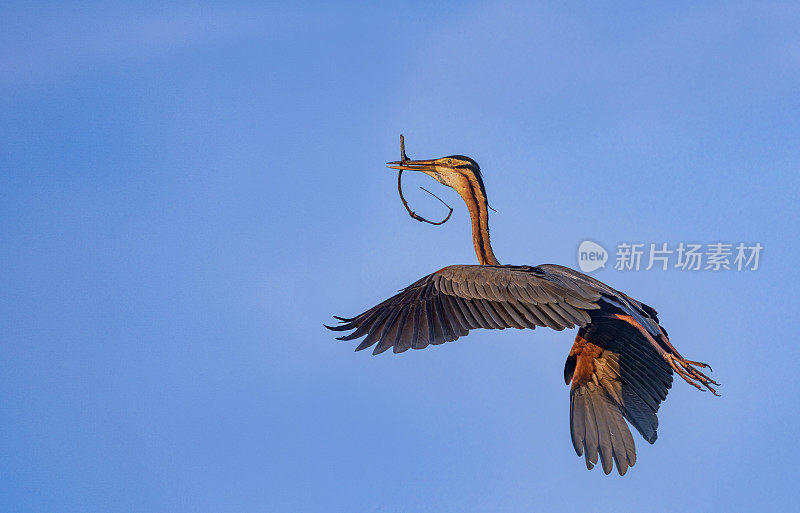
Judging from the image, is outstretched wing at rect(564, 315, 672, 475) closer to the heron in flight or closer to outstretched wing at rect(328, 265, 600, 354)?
the heron in flight

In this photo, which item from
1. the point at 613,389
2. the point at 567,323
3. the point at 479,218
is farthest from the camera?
the point at 479,218

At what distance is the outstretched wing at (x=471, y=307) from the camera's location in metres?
9.56

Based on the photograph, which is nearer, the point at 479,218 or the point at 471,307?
the point at 471,307

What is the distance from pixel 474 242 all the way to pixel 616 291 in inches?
69.7

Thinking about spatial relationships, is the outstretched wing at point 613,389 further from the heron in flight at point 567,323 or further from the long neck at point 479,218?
the long neck at point 479,218

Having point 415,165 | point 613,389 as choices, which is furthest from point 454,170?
point 613,389

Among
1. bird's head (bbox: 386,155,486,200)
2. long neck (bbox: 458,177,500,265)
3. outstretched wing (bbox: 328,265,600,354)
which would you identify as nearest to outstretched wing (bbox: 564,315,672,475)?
outstretched wing (bbox: 328,265,600,354)

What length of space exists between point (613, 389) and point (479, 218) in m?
2.43

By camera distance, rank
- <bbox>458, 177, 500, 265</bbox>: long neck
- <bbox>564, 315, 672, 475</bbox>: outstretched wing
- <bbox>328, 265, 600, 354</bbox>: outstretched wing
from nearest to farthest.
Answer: <bbox>328, 265, 600, 354</bbox>: outstretched wing
<bbox>564, 315, 672, 475</bbox>: outstretched wing
<bbox>458, 177, 500, 265</bbox>: long neck

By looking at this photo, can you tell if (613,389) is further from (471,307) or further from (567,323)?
(471,307)

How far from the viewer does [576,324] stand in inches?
380

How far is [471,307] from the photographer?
32.0 feet

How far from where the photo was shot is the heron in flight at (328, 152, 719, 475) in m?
9.64

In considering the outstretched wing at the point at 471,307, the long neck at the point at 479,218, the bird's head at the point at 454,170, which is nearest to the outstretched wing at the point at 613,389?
the outstretched wing at the point at 471,307
